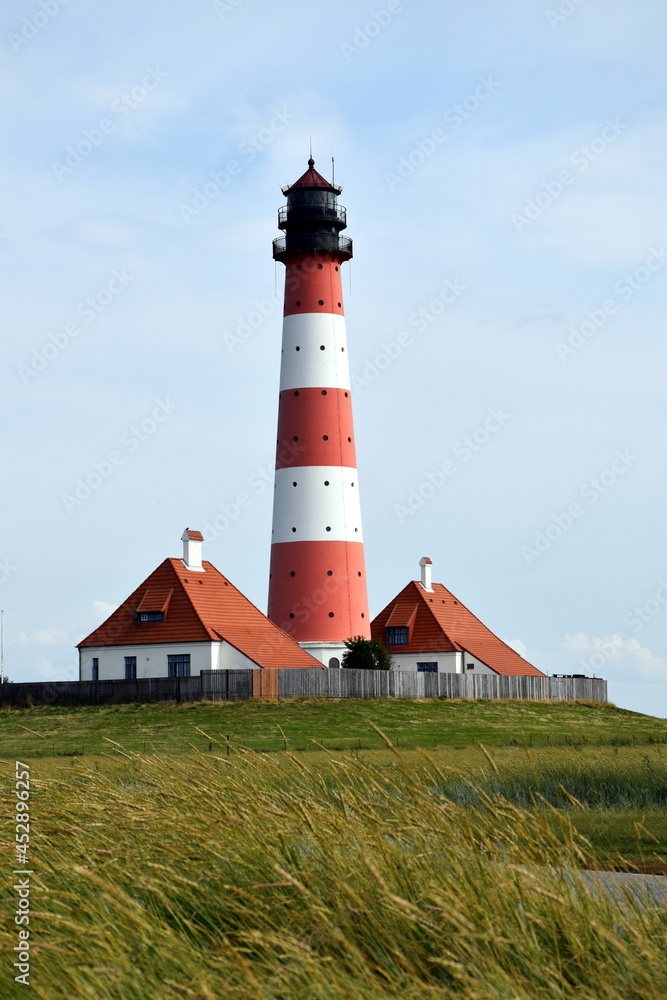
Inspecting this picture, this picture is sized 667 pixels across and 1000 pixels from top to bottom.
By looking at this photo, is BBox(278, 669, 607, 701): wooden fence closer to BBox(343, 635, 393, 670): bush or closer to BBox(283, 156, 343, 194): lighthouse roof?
BBox(343, 635, 393, 670): bush

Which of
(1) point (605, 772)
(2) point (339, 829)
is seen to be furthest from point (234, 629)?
(2) point (339, 829)

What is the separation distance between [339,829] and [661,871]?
14.7ft

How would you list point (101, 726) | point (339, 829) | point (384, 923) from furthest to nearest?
point (101, 726) → point (339, 829) → point (384, 923)

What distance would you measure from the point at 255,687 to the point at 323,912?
36692 mm

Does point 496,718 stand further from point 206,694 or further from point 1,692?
point 1,692

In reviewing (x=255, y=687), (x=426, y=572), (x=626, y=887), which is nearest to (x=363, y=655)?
(x=255, y=687)

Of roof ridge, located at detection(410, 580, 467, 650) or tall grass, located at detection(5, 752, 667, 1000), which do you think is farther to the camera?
roof ridge, located at detection(410, 580, 467, 650)

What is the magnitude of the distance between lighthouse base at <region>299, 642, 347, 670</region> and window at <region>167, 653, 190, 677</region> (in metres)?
4.40

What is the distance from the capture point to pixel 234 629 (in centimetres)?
4597

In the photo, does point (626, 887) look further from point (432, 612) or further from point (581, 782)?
point (432, 612)

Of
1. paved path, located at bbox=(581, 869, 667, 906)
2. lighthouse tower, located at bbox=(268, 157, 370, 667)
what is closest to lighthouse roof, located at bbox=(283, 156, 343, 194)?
lighthouse tower, located at bbox=(268, 157, 370, 667)

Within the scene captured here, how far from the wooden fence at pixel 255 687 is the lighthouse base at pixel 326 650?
209 cm

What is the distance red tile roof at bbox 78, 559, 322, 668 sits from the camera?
45188mm

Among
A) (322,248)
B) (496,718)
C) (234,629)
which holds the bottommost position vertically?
(496,718)
